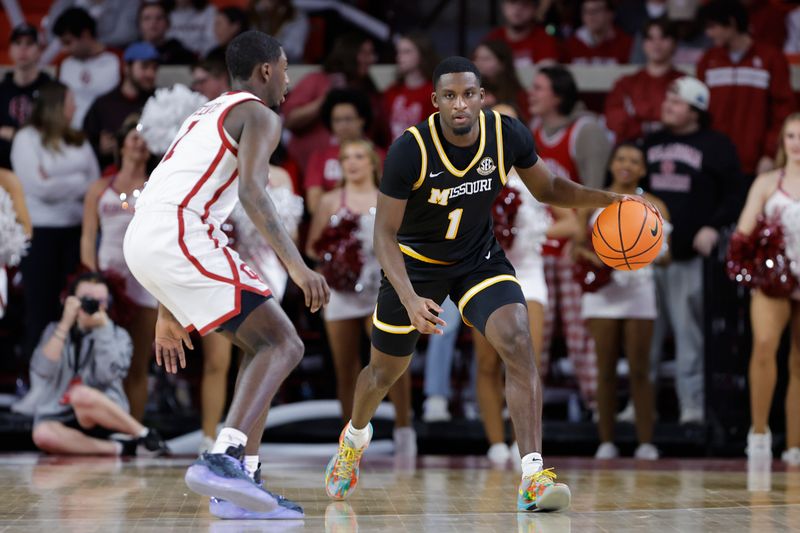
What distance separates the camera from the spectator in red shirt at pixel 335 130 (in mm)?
9492

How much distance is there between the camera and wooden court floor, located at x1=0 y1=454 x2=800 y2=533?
5.13m

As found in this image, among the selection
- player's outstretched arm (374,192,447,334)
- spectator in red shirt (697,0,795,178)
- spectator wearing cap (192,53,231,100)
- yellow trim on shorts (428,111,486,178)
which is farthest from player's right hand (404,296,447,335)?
spectator in red shirt (697,0,795,178)

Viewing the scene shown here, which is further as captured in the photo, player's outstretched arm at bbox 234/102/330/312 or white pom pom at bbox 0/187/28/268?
white pom pom at bbox 0/187/28/268

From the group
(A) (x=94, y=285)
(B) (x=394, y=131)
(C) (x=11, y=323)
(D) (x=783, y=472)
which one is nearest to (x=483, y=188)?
(D) (x=783, y=472)

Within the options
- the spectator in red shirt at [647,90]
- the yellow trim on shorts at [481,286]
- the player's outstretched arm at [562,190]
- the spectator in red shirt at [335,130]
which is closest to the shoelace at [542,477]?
the yellow trim on shorts at [481,286]

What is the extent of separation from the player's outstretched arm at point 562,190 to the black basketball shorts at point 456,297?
0.36m

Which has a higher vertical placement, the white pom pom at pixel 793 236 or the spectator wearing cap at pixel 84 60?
the spectator wearing cap at pixel 84 60

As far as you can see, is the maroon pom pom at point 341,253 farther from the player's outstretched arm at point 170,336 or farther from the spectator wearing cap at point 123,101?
the player's outstretched arm at point 170,336

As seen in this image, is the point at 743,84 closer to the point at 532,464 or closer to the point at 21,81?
the point at 532,464

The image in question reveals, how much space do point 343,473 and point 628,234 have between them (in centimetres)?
169

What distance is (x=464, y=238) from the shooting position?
237 inches

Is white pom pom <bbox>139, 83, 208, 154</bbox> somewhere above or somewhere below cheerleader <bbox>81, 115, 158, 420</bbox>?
above

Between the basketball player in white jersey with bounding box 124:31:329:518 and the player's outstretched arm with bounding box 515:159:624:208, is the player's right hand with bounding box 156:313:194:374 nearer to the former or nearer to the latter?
the basketball player in white jersey with bounding box 124:31:329:518

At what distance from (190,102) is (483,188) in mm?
3593
